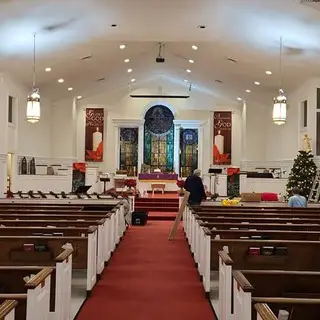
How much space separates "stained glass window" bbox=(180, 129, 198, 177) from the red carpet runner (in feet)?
43.0

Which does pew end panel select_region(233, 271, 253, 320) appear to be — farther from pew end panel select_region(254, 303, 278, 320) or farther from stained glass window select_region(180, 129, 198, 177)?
stained glass window select_region(180, 129, 198, 177)

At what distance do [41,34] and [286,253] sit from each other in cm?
894

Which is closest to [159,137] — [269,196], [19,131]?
[19,131]

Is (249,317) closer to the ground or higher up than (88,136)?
closer to the ground

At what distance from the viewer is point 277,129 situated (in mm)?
20109

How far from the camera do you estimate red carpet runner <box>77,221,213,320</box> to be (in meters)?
4.84

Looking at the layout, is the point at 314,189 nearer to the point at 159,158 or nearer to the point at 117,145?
the point at 159,158

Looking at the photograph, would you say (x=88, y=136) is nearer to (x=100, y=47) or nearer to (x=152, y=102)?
(x=152, y=102)

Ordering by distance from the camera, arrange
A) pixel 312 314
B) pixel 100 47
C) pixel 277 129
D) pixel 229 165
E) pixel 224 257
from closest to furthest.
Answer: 1. pixel 312 314
2. pixel 224 257
3. pixel 100 47
4. pixel 277 129
5. pixel 229 165

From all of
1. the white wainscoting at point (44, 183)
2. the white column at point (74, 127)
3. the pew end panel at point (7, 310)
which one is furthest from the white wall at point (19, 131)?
the pew end panel at point (7, 310)

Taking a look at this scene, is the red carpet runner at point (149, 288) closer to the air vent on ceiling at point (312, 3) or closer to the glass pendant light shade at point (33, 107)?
the air vent on ceiling at point (312, 3)

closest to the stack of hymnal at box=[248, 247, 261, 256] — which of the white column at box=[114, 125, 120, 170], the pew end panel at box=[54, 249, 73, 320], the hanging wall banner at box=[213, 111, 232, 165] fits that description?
the pew end panel at box=[54, 249, 73, 320]

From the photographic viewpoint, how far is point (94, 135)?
71.2 feet

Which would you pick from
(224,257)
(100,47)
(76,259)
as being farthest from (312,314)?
(100,47)
